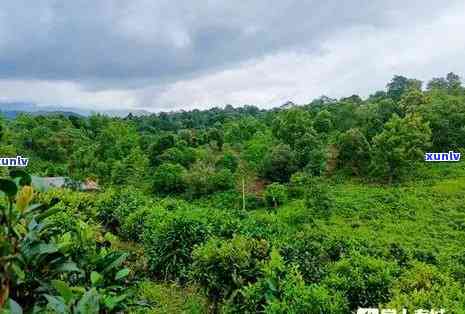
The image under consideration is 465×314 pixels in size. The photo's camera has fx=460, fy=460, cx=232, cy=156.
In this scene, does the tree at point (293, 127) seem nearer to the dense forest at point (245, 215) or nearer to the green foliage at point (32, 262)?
the dense forest at point (245, 215)

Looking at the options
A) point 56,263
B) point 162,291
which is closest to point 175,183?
point 162,291

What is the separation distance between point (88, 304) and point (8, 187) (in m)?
0.65

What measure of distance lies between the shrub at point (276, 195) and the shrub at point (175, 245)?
18717mm

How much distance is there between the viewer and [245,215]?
10.7 metres

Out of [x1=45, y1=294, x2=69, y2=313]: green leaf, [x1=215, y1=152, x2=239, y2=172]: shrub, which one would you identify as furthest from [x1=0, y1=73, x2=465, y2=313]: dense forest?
[x1=215, y1=152, x2=239, y2=172]: shrub

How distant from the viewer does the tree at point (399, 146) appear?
27406 millimetres

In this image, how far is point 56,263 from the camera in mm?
2230

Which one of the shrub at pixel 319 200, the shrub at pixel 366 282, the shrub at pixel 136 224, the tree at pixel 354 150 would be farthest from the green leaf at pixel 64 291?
the tree at pixel 354 150

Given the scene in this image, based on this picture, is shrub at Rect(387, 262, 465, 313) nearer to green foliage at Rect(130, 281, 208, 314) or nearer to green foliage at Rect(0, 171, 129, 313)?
green foliage at Rect(0, 171, 129, 313)

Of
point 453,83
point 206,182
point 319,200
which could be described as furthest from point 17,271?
point 453,83

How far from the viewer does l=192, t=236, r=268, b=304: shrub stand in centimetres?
515

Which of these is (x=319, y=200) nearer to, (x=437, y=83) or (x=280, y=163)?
(x=280, y=163)

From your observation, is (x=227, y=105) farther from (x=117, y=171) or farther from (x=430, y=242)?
(x=430, y=242)

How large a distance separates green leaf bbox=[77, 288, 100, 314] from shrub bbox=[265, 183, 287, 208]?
79.6 ft
